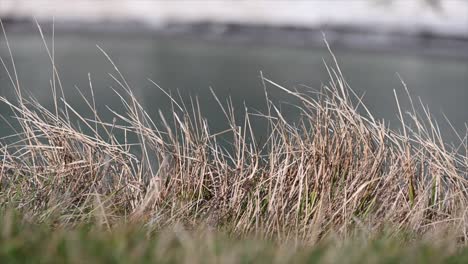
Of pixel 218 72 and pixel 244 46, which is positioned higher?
pixel 218 72

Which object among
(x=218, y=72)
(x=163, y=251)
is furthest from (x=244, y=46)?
(x=163, y=251)

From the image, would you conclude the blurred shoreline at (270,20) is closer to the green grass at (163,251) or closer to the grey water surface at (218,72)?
the grey water surface at (218,72)

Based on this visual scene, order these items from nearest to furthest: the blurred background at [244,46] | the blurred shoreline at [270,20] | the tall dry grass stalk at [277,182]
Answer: the tall dry grass stalk at [277,182], the blurred background at [244,46], the blurred shoreline at [270,20]

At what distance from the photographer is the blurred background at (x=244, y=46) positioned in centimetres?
1007

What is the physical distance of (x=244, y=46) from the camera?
14.1 metres

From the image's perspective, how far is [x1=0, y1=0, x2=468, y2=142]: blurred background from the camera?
396 inches

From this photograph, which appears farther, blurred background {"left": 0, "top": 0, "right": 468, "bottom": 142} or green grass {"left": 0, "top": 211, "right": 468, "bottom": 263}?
blurred background {"left": 0, "top": 0, "right": 468, "bottom": 142}

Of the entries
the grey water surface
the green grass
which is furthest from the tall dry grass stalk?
the grey water surface

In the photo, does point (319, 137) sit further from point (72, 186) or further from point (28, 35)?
point (28, 35)

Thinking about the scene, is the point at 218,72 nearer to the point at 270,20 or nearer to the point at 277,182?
the point at 270,20

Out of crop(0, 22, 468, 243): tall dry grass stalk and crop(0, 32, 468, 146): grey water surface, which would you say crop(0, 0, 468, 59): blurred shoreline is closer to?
crop(0, 32, 468, 146): grey water surface

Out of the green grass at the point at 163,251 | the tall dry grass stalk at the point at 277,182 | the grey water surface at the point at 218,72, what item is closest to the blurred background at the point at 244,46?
the grey water surface at the point at 218,72

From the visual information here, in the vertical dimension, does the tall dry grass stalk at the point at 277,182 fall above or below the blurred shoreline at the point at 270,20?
above

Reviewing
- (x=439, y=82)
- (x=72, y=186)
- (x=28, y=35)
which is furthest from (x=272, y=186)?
(x=28, y=35)
